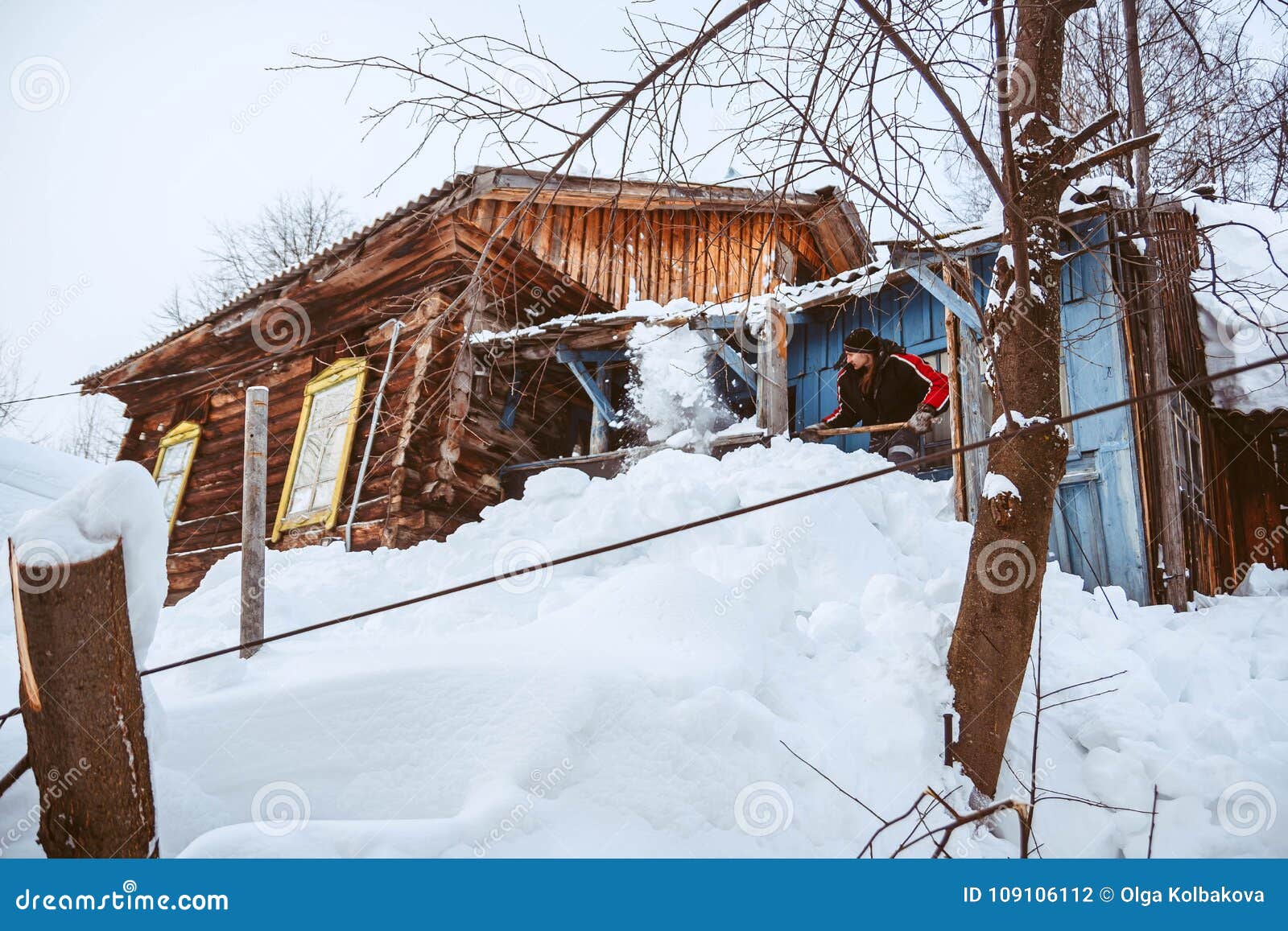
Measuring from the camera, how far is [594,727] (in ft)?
8.15

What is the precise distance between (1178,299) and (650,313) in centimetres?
480

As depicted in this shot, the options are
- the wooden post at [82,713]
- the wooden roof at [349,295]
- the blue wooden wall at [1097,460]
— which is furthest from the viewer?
the wooden roof at [349,295]

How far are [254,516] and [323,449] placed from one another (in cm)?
459

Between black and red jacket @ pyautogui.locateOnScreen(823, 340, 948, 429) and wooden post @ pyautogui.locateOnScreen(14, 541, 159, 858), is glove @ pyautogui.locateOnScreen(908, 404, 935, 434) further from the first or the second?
wooden post @ pyautogui.locateOnScreen(14, 541, 159, 858)

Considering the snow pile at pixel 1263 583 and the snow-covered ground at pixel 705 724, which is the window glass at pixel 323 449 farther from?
the snow pile at pixel 1263 583

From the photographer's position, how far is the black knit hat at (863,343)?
659cm

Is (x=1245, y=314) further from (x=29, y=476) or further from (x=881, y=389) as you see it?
(x=29, y=476)

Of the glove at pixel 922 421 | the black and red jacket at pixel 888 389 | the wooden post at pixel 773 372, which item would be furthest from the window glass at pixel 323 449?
the glove at pixel 922 421

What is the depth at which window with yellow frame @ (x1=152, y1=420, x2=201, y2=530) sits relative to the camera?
999 cm

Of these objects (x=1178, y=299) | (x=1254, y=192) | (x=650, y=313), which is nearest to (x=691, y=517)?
(x=650, y=313)

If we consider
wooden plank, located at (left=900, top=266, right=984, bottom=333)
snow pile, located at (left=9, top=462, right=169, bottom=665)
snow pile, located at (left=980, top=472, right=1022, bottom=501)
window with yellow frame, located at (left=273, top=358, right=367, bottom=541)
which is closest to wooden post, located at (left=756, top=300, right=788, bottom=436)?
wooden plank, located at (left=900, top=266, right=984, bottom=333)

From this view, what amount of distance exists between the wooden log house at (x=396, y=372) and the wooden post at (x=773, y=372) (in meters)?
0.60

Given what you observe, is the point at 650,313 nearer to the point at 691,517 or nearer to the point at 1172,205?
the point at 691,517

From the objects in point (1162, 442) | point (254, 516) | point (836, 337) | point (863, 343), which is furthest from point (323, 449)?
point (1162, 442)
